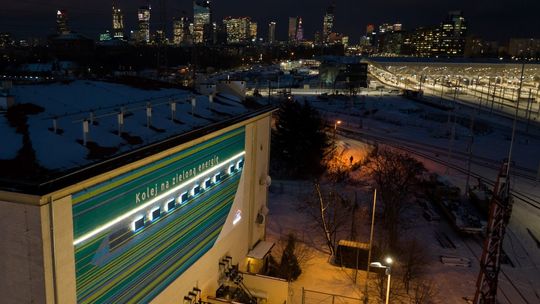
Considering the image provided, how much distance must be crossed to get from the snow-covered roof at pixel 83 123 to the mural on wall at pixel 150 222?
61 cm

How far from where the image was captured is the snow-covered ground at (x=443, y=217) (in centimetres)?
1669

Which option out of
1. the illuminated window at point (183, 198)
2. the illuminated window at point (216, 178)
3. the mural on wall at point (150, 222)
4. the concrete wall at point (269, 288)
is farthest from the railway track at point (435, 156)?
the illuminated window at point (183, 198)

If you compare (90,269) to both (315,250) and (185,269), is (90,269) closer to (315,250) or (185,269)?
(185,269)

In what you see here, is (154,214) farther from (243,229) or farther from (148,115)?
(243,229)

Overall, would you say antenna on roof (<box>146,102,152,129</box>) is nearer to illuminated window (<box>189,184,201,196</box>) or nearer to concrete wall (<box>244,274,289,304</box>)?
illuminated window (<box>189,184,201,196</box>)

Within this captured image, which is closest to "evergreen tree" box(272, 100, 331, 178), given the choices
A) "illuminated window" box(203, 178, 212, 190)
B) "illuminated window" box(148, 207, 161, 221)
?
"illuminated window" box(203, 178, 212, 190)

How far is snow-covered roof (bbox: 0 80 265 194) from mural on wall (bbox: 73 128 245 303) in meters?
0.61

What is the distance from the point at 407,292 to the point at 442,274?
2.52 m

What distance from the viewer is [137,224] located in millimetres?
9555

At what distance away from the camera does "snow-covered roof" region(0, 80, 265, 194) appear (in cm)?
780

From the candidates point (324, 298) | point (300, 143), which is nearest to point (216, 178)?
point (324, 298)

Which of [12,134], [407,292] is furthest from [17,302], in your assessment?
[407,292]

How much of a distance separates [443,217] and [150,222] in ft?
60.0

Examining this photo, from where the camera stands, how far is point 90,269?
27.1 ft
